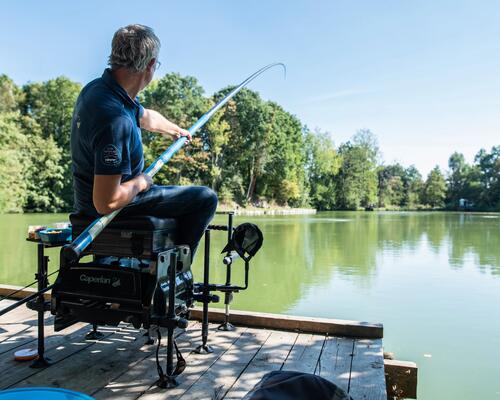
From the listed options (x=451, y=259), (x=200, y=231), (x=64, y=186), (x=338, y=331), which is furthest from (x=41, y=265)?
(x=64, y=186)

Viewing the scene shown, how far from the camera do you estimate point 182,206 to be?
1749 millimetres

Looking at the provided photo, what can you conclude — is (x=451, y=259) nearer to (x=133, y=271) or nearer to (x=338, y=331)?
(x=338, y=331)

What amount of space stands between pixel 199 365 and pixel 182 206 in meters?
0.71

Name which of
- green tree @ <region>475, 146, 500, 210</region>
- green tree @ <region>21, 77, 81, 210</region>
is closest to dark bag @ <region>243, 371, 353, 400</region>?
green tree @ <region>21, 77, 81, 210</region>

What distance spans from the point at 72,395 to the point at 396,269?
7439mm

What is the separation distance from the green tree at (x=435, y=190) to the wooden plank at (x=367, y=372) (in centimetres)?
5686

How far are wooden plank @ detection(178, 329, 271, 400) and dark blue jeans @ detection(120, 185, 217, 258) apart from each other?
50cm

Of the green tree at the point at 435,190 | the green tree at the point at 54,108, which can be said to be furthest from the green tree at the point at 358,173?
the green tree at the point at 54,108

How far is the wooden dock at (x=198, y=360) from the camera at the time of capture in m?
1.67

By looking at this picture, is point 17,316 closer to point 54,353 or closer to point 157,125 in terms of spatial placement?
point 54,353

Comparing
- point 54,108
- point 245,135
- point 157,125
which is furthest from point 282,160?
point 157,125

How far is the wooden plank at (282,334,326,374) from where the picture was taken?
1883mm

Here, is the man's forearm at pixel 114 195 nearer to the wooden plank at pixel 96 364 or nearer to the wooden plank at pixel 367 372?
the wooden plank at pixel 96 364

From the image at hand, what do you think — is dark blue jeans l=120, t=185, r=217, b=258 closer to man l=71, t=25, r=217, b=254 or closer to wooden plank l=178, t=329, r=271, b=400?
man l=71, t=25, r=217, b=254
